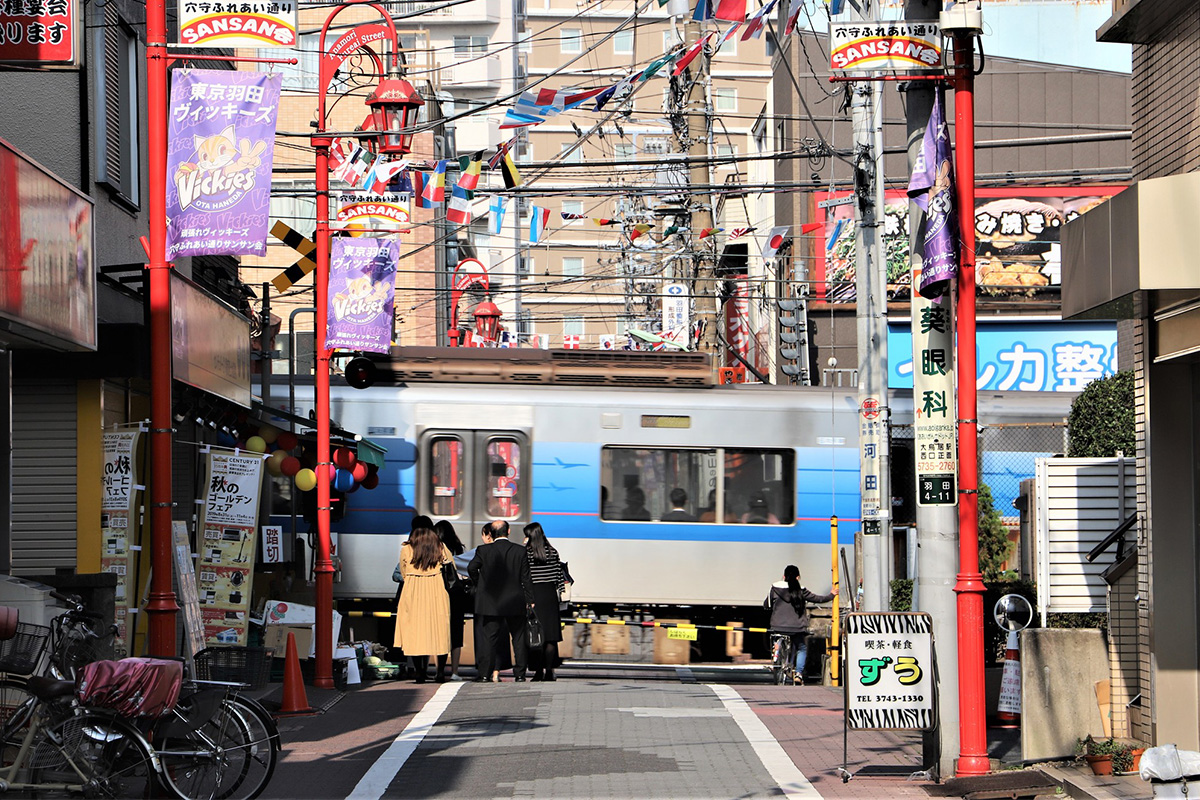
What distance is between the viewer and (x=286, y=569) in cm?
1905

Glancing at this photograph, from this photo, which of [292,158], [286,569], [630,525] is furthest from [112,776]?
[292,158]

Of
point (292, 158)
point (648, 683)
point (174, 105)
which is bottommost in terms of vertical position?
point (648, 683)

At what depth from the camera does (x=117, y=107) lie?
15.5 meters

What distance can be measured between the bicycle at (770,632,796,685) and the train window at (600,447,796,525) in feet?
7.77

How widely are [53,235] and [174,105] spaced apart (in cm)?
141

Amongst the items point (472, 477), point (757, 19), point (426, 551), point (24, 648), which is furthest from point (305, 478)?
point (757, 19)

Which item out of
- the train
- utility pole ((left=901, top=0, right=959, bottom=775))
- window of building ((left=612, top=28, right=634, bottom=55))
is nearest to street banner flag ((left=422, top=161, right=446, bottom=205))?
the train

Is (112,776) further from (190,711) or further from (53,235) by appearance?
(53,235)

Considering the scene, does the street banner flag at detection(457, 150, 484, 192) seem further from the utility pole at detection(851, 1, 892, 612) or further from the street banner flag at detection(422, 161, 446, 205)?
the utility pole at detection(851, 1, 892, 612)

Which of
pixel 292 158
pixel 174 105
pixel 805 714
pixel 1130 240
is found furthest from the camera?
pixel 292 158

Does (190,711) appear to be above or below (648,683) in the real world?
above

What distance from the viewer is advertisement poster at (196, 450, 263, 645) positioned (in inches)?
594

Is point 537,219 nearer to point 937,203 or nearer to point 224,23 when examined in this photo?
point 224,23

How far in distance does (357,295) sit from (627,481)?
5253mm
